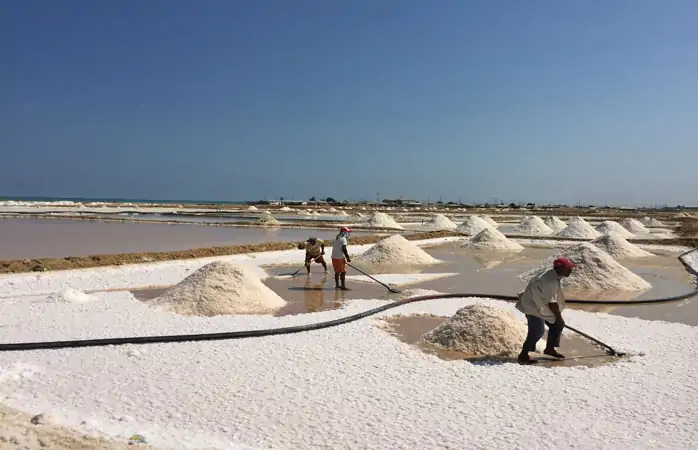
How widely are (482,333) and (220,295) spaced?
3.12 m

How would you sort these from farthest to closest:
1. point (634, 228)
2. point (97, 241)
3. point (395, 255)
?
point (634, 228)
point (97, 241)
point (395, 255)

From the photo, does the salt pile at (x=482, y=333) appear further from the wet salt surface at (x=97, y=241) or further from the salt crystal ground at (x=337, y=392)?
the wet salt surface at (x=97, y=241)

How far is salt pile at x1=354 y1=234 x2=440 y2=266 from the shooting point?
11.0 metres

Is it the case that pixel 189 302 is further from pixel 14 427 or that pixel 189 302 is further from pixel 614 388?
pixel 614 388

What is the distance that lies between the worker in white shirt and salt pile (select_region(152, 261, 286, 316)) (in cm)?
307

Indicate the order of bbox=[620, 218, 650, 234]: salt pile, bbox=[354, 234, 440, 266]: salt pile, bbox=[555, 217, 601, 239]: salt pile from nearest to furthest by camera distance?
1. bbox=[354, 234, 440, 266]: salt pile
2. bbox=[555, 217, 601, 239]: salt pile
3. bbox=[620, 218, 650, 234]: salt pile

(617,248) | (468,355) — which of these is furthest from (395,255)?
(468,355)

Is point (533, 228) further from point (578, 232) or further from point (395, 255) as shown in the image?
point (395, 255)

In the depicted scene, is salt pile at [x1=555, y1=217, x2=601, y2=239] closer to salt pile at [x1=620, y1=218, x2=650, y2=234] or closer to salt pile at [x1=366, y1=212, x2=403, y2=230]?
salt pile at [x1=620, y1=218, x2=650, y2=234]

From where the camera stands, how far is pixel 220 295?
611cm

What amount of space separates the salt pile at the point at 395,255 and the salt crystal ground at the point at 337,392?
5865mm

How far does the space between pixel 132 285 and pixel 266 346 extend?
13.4 ft

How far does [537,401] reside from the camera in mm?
3285

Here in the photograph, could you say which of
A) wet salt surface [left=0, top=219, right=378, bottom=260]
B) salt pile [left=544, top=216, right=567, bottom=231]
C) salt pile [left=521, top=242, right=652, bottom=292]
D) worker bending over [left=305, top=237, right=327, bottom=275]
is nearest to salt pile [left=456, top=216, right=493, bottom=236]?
salt pile [left=544, top=216, right=567, bottom=231]
